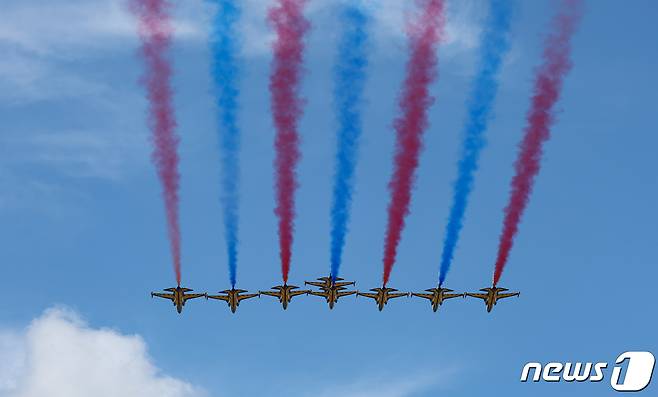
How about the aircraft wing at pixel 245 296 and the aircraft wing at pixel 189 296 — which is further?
the aircraft wing at pixel 245 296

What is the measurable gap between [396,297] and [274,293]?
27.6ft

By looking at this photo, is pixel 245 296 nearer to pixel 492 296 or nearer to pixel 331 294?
pixel 331 294

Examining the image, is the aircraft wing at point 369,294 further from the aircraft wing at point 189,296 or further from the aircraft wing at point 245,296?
the aircraft wing at point 189,296

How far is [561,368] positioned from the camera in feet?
218

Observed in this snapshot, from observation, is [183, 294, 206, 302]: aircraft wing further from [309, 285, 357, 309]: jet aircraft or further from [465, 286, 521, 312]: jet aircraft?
[465, 286, 521, 312]: jet aircraft

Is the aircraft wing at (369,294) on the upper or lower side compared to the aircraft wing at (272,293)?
upper

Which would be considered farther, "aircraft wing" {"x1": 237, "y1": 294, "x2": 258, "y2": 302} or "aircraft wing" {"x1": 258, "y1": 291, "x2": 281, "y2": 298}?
"aircraft wing" {"x1": 237, "y1": 294, "x2": 258, "y2": 302}

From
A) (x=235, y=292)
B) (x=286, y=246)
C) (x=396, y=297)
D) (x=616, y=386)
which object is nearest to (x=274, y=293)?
(x=235, y=292)

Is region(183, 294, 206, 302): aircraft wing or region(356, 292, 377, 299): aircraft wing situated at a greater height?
region(356, 292, 377, 299): aircraft wing

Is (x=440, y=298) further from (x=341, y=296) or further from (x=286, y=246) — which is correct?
(x=286, y=246)

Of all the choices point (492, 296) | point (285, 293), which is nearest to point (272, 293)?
point (285, 293)

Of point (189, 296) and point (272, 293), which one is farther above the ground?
point (272, 293)

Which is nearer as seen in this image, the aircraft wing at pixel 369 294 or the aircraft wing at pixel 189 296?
the aircraft wing at pixel 189 296

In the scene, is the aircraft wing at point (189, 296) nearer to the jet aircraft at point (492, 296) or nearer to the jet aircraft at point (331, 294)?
the jet aircraft at point (331, 294)
